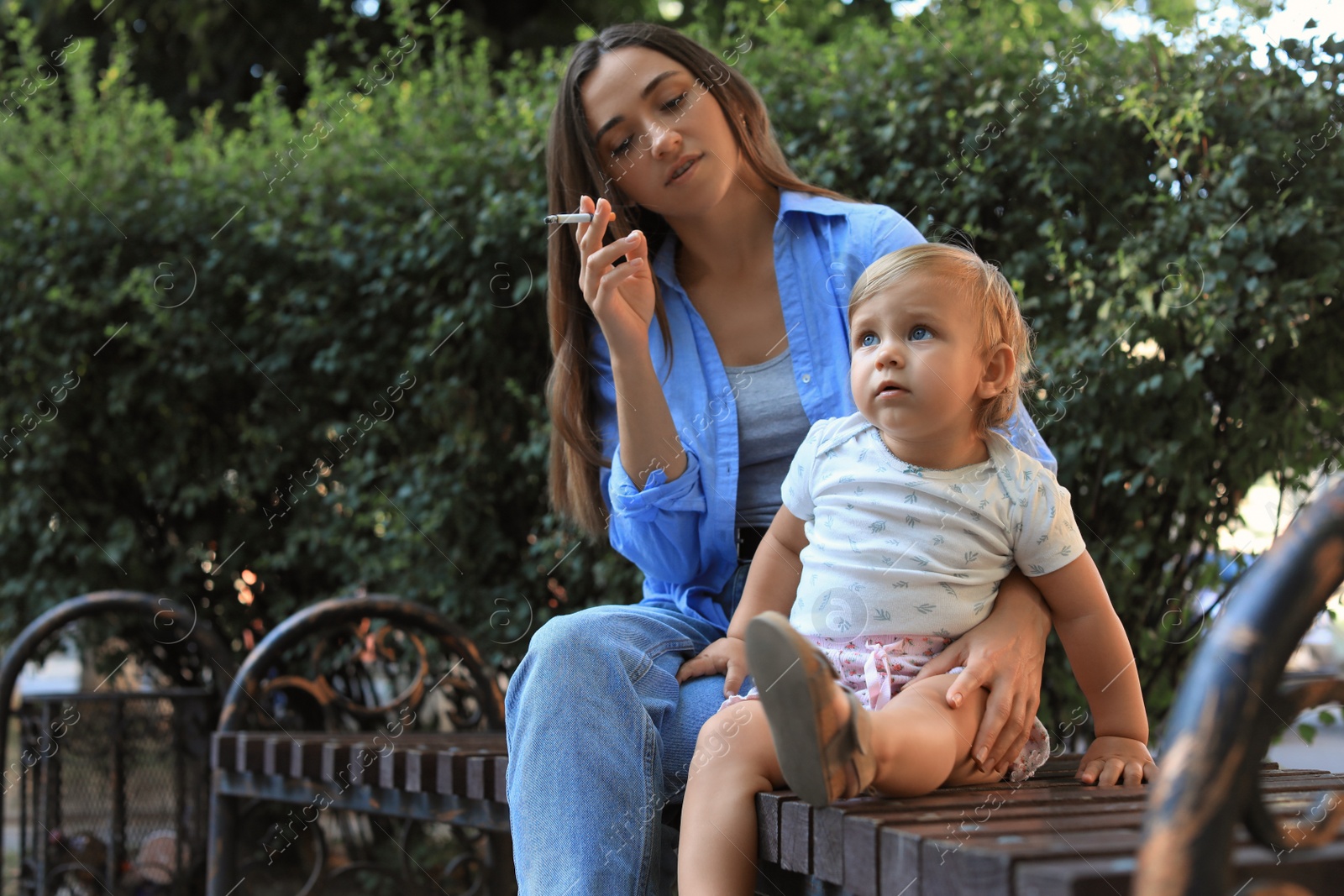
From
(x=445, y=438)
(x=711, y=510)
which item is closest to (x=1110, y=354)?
(x=711, y=510)

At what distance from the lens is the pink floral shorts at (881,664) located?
1462 millimetres

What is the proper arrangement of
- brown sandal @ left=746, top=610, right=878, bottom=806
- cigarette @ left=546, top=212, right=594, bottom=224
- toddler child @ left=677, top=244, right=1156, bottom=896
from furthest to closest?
cigarette @ left=546, top=212, right=594, bottom=224 < toddler child @ left=677, top=244, right=1156, bottom=896 < brown sandal @ left=746, top=610, right=878, bottom=806

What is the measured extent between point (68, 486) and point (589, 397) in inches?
100

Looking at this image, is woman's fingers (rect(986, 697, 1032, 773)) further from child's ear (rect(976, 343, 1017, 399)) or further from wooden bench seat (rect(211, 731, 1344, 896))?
child's ear (rect(976, 343, 1017, 399))

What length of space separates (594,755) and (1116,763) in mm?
642

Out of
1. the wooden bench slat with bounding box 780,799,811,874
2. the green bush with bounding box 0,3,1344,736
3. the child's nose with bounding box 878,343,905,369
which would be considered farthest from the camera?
the green bush with bounding box 0,3,1344,736

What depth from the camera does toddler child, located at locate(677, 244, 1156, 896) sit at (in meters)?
1.42

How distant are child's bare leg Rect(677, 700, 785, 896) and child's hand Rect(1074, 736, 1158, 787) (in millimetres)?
395

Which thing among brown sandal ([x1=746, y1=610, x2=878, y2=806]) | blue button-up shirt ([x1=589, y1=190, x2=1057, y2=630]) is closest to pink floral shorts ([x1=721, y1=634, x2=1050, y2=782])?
brown sandal ([x1=746, y1=610, x2=878, y2=806])

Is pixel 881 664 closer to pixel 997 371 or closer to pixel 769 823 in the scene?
pixel 769 823

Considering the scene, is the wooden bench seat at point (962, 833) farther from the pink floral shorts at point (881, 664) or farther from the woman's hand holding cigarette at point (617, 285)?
the woman's hand holding cigarette at point (617, 285)

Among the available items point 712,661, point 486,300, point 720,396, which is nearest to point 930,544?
point 712,661

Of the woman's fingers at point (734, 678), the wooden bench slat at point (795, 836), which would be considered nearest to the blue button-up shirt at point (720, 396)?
the woman's fingers at point (734, 678)

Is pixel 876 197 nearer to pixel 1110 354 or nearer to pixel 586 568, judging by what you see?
pixel 1110 354
